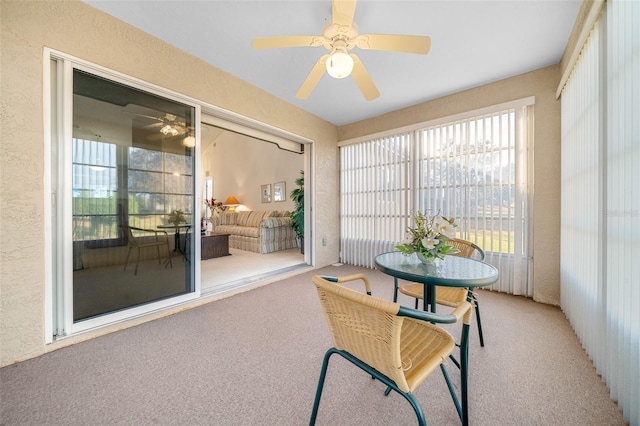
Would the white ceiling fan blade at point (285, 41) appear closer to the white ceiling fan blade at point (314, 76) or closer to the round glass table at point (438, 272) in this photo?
the white ceiling fan blade at point (314, 76)

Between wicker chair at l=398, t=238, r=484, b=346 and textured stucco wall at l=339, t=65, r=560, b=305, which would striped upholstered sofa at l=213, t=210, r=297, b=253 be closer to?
wicker chair at l=398, t=238, r=484, b=346

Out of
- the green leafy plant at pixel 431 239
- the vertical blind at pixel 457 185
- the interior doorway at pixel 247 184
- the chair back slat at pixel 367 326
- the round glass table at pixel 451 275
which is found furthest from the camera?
the interior doorway at pixel 247 184

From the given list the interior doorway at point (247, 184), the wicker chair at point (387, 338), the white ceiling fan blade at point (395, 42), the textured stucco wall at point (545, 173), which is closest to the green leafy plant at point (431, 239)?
the wicker chair at point (387, 338)

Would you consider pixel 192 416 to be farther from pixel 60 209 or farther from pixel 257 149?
pixel 257 149

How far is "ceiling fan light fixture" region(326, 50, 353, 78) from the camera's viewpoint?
5.58 feet

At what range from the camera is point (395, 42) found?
1702mm

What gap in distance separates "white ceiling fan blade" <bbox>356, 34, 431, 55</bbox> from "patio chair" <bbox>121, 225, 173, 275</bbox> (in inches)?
100

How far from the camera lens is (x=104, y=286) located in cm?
209

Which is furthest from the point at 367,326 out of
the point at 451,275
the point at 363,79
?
the point at 363,79

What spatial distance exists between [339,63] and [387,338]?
177 cm

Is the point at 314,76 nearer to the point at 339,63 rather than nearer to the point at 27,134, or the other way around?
the point at 339,63

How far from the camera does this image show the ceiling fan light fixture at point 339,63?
1.70 meters

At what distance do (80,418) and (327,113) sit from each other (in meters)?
4.32

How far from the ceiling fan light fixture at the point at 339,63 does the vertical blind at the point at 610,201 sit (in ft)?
4.84
